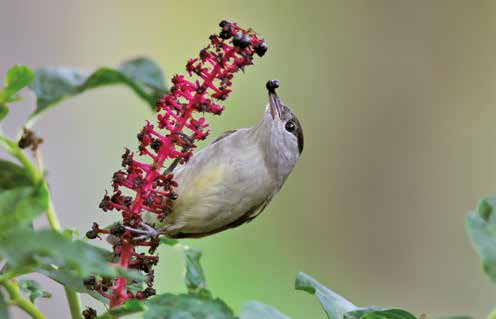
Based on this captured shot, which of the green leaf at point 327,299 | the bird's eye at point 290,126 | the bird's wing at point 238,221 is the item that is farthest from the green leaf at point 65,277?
the bird's eye at point 290,126

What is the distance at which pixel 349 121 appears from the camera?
597 cm

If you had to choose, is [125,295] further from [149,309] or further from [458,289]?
[458,289]

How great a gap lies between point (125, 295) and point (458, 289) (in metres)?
5.09

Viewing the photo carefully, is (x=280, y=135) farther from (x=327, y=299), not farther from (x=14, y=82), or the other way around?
(x=14, y=82)

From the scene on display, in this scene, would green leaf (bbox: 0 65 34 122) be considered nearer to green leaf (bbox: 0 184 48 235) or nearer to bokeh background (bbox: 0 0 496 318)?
green leaf (bbox: 0 184 48 235)

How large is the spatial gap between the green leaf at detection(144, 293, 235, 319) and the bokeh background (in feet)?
11.7

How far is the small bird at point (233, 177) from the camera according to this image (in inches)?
78.3

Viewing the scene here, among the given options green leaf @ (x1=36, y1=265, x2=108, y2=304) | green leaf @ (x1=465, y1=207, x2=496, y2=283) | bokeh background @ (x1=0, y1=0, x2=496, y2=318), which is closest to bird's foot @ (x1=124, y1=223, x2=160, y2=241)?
green leaf @ (x1=36, y1=265, x2=108, y2=304)

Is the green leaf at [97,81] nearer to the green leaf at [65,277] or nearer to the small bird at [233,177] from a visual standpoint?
the green leaf at [65,277]

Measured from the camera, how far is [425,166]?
6098mm

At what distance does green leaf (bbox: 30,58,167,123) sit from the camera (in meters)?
0.91

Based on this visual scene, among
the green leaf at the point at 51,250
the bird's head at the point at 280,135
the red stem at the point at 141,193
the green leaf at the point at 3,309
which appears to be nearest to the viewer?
the green leaf at the point at 51,250

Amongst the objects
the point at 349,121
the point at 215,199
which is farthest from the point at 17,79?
the point at 349,121

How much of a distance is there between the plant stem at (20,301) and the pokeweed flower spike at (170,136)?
0.17m
